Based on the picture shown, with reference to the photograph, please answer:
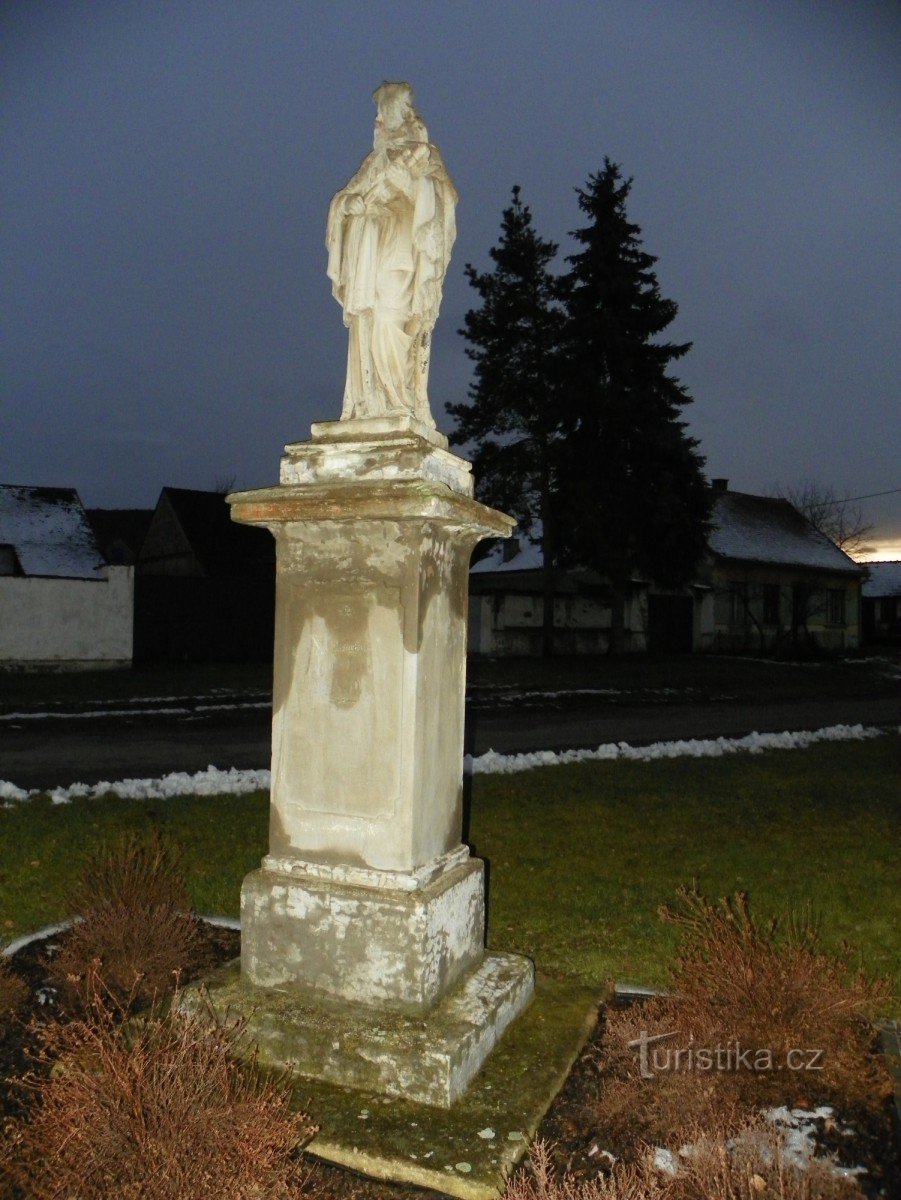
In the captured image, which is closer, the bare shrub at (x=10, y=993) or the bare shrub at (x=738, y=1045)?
the bare shrub at (x=738, y=1045)

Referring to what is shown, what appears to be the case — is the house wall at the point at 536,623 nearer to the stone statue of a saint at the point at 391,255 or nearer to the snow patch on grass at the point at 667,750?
the snow patch on grass at the point at 667,750

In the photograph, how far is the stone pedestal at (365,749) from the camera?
10.6 ft

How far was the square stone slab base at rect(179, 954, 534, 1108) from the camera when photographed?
3.03m

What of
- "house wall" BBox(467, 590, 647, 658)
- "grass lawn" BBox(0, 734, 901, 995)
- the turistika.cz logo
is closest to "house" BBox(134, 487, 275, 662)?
"house wall" BBox(467, 590, 647, 658)

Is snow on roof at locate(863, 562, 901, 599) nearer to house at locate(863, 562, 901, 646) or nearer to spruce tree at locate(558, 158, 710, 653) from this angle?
house at locate(863, 562, 901, 646)

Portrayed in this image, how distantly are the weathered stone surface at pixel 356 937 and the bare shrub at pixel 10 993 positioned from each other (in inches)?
41.8

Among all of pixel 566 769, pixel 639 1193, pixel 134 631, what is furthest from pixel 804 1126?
pixel 134 631

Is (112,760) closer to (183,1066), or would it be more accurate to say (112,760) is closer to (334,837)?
(334,837)

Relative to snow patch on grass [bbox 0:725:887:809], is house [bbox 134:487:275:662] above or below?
above

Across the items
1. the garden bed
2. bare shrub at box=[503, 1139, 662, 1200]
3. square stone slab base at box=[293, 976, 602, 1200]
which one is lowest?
the garden bed

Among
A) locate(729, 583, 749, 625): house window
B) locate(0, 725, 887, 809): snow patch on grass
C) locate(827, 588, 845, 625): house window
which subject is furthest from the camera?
locate(827, 588, 845, 625): house window

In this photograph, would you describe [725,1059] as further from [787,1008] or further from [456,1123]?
[456,1123]

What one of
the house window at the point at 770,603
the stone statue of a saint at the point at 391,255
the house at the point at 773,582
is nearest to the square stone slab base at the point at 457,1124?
the stone statue of a saint at the point at 391,255

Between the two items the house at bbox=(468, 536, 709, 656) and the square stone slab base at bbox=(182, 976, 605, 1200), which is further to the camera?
the house at bbox=(468, 536, 709, 656)
